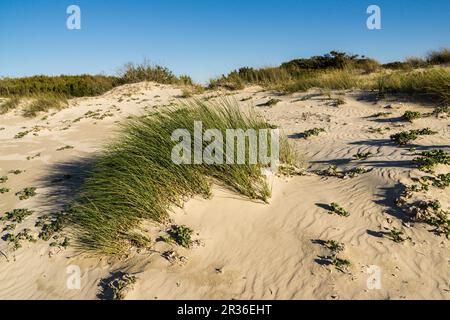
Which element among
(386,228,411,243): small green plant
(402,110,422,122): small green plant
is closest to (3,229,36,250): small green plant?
(386,228,411,243): small green plant

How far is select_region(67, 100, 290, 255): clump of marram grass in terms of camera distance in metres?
5.41

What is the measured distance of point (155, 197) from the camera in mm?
5578

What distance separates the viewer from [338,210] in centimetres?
551

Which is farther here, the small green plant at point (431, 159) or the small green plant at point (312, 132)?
the small green plant at point (312, 132)

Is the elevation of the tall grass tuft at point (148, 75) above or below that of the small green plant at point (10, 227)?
above

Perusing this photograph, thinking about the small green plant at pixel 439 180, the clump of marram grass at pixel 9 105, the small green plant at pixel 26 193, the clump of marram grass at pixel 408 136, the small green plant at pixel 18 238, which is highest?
the clump of marram grass at pixel 9 105

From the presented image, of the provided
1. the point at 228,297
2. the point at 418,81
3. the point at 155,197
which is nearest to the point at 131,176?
the point at 155,197

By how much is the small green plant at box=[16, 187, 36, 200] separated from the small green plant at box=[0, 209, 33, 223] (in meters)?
0.62

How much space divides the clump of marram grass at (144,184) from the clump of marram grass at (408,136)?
10.1 ft

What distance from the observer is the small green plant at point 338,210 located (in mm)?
5431

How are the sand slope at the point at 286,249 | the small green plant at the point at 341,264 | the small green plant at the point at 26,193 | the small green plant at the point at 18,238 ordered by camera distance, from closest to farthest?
the sand slope at the point at 286,249 → the small green plant at the point at 341,264 → the small green plant at the point at 18,238 → the small green plant at the point at 26,193

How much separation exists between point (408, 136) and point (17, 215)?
742 cm

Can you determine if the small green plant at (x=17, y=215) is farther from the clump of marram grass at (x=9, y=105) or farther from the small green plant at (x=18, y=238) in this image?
the clump of marram grass at (x=9, y=105)

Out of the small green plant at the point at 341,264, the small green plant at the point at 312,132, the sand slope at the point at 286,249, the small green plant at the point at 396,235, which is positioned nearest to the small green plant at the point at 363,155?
the sand slope at the point at 286,249
